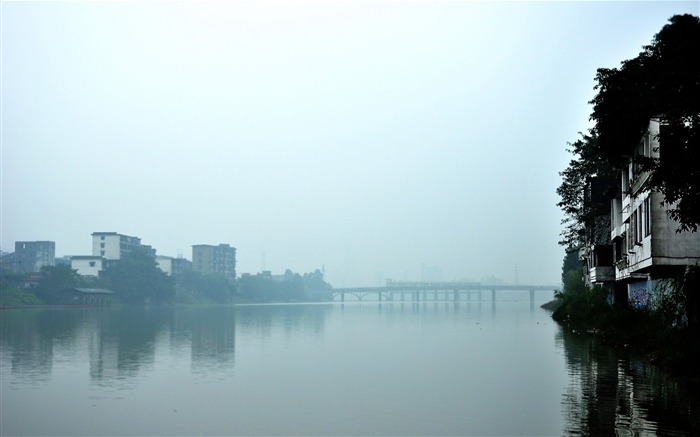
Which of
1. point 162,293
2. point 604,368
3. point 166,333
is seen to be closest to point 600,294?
point 604,368

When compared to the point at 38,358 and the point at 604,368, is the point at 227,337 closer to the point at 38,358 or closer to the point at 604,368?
the point at 38,358

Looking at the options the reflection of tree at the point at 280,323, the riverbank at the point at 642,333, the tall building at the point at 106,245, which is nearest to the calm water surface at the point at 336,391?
the riverbank at the point at 642,333

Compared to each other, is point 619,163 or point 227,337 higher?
point 619,163

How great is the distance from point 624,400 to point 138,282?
467ft

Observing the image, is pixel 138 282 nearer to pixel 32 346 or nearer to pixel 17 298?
pixel 17 298

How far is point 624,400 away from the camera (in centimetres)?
2286

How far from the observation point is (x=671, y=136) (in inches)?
896

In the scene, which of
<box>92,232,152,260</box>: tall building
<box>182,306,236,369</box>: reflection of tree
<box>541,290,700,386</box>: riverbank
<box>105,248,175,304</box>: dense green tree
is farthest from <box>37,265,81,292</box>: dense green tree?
<box>541,290,700,386</box>: riverbank

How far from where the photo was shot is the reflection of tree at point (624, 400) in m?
18.8

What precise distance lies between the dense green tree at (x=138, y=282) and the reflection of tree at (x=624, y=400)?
→ 132m

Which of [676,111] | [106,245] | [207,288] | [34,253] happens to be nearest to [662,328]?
[676,111]

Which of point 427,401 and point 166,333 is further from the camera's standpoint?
point 166,333

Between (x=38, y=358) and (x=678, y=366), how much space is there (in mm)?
31048

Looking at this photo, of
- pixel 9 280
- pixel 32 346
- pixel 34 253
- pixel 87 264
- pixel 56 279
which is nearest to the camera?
pixel 32 346
